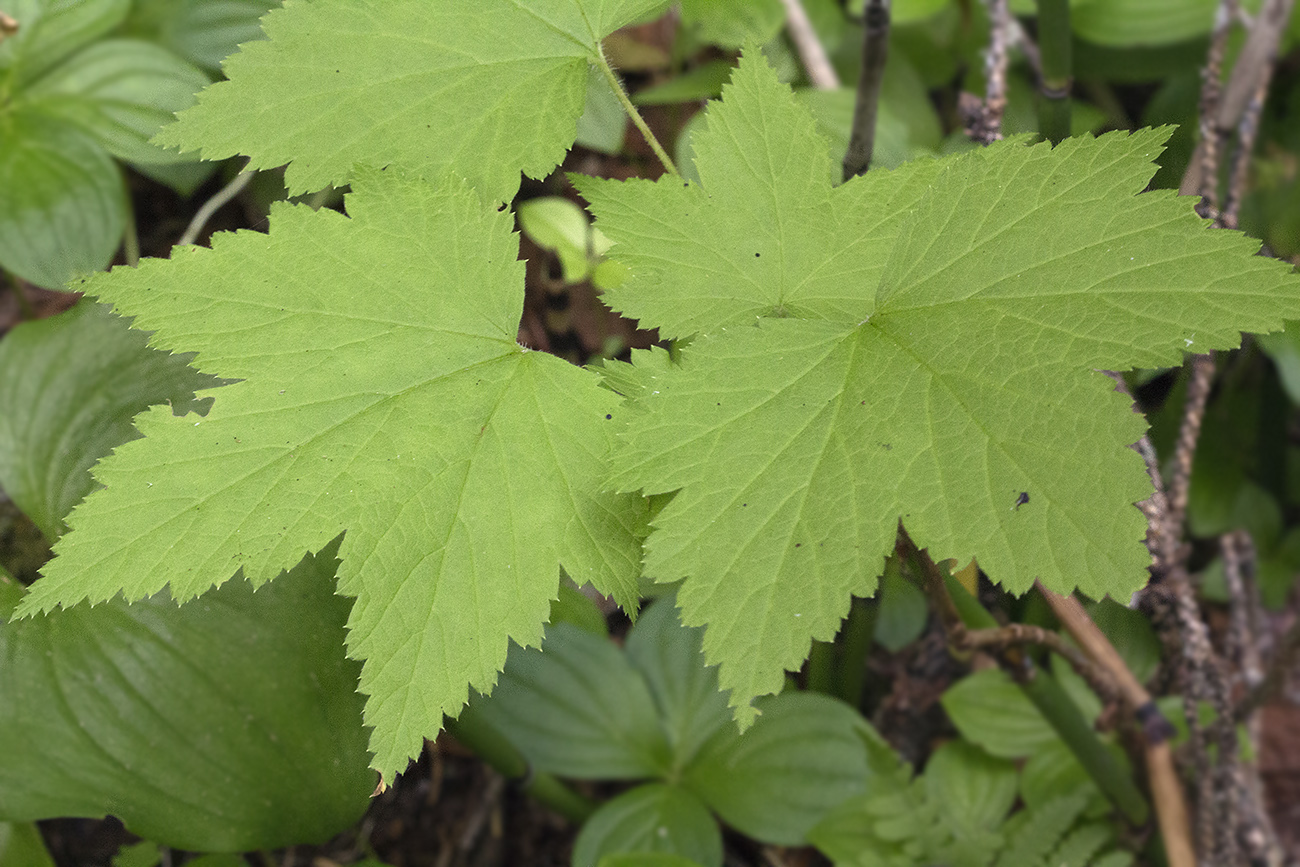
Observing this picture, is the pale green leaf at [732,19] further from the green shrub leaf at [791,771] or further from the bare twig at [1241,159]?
the green shrub leaf at [791,771]

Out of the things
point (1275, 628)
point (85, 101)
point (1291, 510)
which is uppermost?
point (85, 101)

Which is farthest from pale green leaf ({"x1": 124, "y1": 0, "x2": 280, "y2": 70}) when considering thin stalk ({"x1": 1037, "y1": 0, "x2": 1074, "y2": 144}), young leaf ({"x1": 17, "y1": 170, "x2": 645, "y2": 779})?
thin stalk ({"x1": 1037, "y1": 0, "x2": 1074, "y2": 144})

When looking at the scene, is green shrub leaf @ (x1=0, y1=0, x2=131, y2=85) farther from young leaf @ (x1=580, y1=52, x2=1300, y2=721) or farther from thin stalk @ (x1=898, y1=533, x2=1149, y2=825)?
thin stalk @ (x1=898, y1=533, x2=1149, y2=825)

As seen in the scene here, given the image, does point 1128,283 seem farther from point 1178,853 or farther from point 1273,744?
point 1273,744

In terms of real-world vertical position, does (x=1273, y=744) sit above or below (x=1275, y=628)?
below

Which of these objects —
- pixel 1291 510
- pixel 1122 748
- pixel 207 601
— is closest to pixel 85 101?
pixel 207 601

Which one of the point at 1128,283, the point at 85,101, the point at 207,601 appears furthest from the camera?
the point at 85,101
